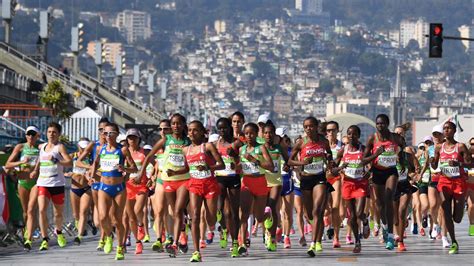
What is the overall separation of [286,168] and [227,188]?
2.56 feet

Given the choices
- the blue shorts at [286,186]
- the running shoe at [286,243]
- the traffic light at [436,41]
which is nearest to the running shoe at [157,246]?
the running shoe at [286,243]

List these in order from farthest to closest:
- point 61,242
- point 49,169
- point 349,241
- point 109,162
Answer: point 349,241 → point 61,242 → point 49,169 → point 109,162

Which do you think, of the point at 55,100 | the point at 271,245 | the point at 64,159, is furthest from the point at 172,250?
the point at 55,100

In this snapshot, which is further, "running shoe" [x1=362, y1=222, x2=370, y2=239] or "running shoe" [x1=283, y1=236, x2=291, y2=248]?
"running shoe" [x1=283, y1=236, x2=291, y2=248]

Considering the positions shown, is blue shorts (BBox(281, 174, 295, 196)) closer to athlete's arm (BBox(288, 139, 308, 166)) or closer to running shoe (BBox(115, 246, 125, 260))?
athlete's arm (BBox(288, 139, 308, 166))

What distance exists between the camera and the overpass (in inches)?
3612

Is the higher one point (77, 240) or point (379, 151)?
point (379, 151)

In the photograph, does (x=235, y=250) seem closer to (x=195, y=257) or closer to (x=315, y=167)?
(x=195, y=257)

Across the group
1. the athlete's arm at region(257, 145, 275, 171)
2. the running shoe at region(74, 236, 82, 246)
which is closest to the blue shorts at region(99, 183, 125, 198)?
the athlete's arm at region(257, 145, 275, 171)

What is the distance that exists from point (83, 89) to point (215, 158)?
82.9 m

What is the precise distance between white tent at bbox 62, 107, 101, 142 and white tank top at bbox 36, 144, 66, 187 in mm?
25084

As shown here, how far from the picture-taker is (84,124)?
50.3 meters

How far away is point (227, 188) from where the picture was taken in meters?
22.5

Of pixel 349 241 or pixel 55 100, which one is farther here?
pixel 55 100
